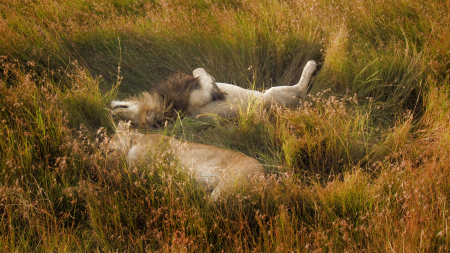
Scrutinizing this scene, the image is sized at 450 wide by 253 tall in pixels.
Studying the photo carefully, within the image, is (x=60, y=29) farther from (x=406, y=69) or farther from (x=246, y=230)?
(x=406, y=69)

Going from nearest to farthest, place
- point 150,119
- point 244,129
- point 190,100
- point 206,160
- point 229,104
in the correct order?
1. point 206,160
2. point 244,129
3. point 150,119
4. point 229,104
5. point 190,100

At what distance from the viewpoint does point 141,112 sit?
11.0 feet

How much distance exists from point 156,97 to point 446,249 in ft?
8.75

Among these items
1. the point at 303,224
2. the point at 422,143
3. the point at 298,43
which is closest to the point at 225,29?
the point at 298,43

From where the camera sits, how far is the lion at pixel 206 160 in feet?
7.56

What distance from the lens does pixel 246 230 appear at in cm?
209

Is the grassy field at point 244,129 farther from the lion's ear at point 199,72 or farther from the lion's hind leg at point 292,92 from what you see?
the lion's ear at point 199,72

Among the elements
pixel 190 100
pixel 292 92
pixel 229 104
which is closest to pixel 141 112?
pixel 190 100

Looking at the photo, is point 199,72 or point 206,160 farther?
point 199,72

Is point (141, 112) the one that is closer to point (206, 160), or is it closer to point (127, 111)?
point (127, 111)

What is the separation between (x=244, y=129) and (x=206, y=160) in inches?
22.4

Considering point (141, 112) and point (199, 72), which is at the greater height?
point (199, 72)

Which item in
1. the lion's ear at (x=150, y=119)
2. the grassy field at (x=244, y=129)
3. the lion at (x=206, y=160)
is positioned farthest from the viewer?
the lion's ear at (x=150, y=119)

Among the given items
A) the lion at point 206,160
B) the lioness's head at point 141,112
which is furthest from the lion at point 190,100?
the lion at point 206,160
